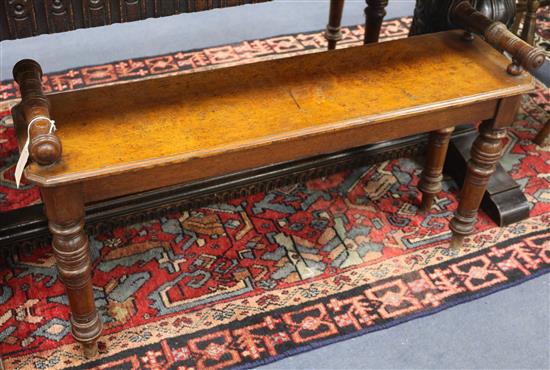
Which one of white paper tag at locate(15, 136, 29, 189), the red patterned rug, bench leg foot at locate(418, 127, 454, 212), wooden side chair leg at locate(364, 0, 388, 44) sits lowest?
the red patterned rug

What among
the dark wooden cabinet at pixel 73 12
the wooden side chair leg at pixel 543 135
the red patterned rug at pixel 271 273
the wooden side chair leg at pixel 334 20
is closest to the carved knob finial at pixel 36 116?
the dark wooden cabinet at pixel 73 12

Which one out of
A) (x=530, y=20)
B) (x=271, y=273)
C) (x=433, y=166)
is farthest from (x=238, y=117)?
(x=530, y=20)

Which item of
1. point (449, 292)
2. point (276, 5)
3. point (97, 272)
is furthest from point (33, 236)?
point (276, 5)

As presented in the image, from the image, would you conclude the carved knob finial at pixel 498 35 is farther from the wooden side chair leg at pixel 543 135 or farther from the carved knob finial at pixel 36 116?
the carved knob finial at pixel 36 116

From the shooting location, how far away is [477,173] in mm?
2326

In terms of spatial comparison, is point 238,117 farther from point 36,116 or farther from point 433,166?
point 433,166

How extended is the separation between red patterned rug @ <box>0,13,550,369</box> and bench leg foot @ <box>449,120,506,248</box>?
0.14 meters

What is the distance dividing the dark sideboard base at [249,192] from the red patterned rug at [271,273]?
0.07m

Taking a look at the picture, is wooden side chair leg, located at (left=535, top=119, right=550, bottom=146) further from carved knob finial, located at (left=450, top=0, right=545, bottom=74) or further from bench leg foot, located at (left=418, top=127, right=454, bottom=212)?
carved knob finial, located at (left=450, top=0, right=545, bottom=74)

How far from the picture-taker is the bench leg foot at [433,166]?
254cm

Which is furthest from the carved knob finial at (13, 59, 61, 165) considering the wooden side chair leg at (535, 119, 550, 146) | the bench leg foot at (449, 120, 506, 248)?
the wooden side chair leg at (535, 119, 550, 146)

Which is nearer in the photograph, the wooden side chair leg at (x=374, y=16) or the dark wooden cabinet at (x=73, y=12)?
the dark wooden cabinet at (x=73, y=12)

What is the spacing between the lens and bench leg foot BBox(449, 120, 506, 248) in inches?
88.4

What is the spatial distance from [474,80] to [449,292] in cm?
78
